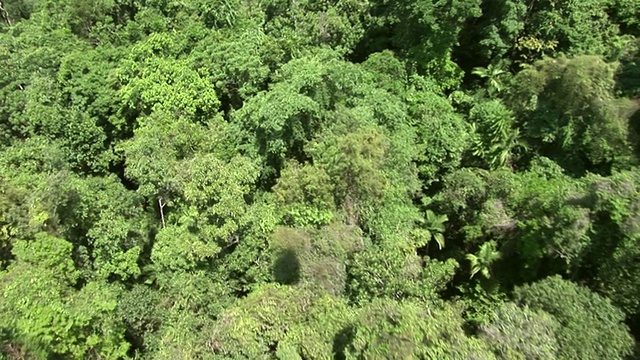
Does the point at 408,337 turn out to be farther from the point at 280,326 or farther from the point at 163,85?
the point at 163,85

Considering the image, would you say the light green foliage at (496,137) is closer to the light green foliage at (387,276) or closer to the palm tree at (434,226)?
the palm tree at (434,226)

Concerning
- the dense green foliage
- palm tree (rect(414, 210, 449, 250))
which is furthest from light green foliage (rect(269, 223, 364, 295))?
palm tree (rect(414, 210, 449, 250))

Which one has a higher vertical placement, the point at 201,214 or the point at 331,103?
the point at 331,103

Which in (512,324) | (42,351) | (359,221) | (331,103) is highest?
(331,103)

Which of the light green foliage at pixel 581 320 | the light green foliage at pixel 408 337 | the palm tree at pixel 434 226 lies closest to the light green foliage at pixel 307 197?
the palm tree at pixel 434 226

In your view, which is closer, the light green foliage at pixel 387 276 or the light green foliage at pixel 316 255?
the light green foliage at pixel 387 276

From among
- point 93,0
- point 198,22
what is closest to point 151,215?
point 198,22

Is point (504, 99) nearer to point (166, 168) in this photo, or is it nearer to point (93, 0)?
point (166, 168)

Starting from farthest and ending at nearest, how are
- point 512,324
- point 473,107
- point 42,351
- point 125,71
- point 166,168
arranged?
1. point 125,71
2. point 473,107
3. point 166,168
4. point 42,351
5. point 512,324
